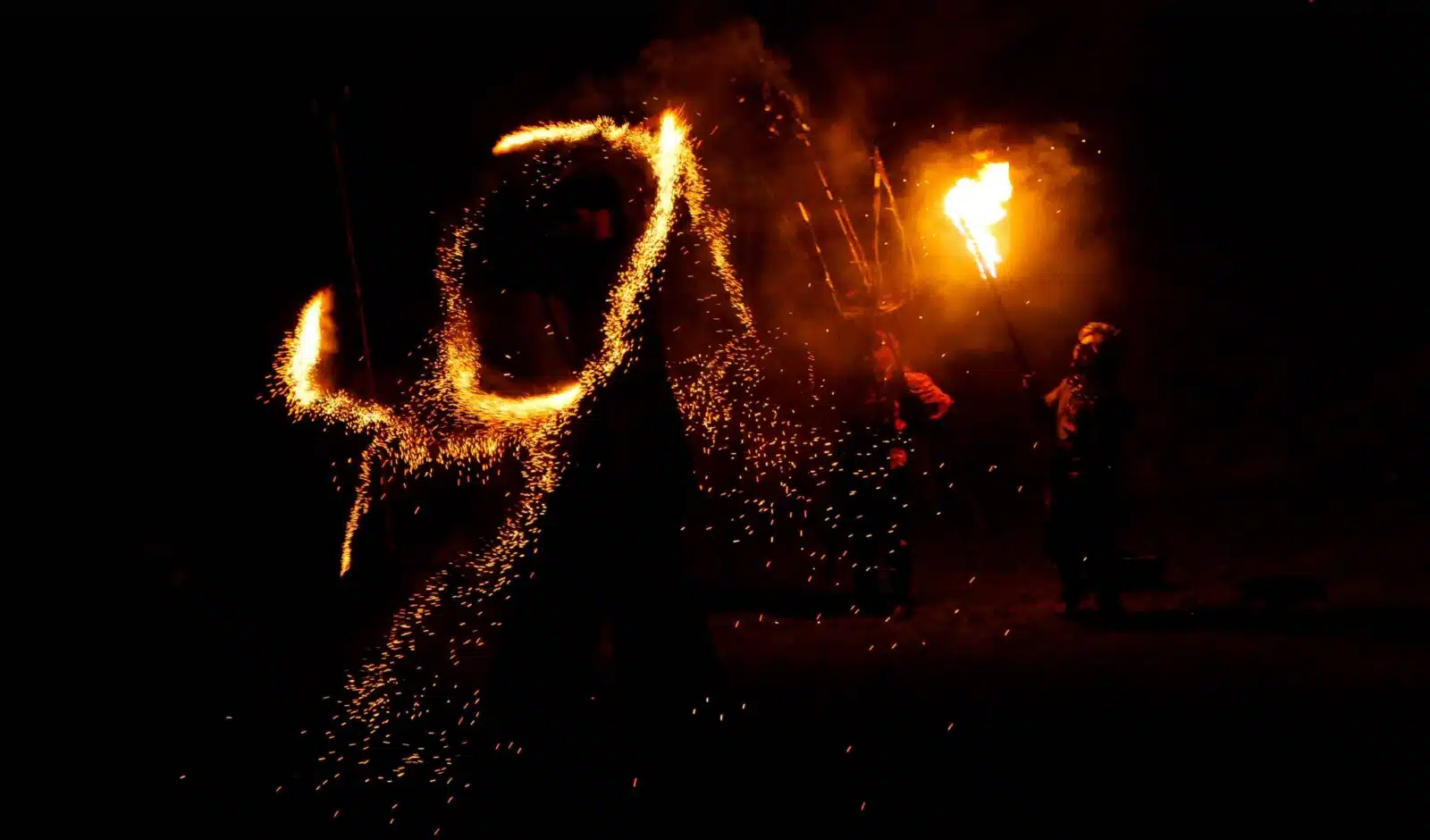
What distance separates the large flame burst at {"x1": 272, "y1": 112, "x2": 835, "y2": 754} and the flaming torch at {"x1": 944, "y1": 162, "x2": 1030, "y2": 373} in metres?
1.31

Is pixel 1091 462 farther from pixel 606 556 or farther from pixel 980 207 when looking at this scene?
A: pixel 606 556

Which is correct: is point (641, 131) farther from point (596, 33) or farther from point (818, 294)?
point (818, 294)

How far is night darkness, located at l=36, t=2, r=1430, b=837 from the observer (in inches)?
140

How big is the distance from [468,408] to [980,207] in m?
2.85

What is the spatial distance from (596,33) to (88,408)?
3163mm

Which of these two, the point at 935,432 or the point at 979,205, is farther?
the point at 935,432

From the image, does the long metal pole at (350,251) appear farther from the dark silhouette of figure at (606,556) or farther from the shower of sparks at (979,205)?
the shower of sparks at (979,205)

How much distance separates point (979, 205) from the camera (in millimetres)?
5832

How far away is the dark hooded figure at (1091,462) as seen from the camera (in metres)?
5.27

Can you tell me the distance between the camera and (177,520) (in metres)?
5.55

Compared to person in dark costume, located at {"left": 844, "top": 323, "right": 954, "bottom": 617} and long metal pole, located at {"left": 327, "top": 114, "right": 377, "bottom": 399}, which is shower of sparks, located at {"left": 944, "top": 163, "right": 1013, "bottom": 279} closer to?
person in dark costume, located at {"left": 844, "top": 323, "right": 954, "bottom": 617}

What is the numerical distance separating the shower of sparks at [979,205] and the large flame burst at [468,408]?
1309 mm

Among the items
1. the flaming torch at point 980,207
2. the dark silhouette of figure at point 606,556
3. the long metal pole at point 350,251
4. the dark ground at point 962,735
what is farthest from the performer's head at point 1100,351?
the long metal pole at point 350,251

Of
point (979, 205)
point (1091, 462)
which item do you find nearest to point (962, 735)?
point (1091, 462)
